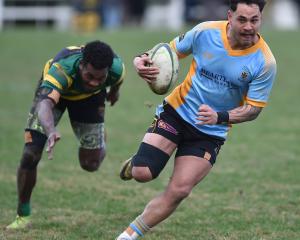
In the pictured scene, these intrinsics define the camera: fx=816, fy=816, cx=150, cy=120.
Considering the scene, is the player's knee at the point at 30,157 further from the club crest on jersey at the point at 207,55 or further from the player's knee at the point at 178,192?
the club crest on jersey at the point at 207,55

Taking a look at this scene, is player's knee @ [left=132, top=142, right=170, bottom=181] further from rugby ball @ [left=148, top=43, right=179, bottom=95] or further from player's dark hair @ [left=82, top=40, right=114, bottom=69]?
player's dark hair @ [left=82, top=40, right=114, bottom=69]

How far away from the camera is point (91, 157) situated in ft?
27.5

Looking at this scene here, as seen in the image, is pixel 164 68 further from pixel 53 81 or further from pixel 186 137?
pixel 53 81

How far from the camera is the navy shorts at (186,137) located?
6660 millimetres

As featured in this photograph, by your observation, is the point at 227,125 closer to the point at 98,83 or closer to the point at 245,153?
the point at 98,83

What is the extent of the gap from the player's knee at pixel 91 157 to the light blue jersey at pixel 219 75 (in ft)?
5.54

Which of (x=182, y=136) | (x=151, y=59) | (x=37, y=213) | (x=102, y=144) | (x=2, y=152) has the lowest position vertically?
(x=2, y=152)

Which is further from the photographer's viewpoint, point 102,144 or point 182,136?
point 102,144

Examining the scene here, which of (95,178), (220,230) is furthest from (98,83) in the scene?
(95,178)

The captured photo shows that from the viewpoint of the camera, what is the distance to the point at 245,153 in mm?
12062

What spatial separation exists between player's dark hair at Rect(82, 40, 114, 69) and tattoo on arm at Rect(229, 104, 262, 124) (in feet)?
4.37

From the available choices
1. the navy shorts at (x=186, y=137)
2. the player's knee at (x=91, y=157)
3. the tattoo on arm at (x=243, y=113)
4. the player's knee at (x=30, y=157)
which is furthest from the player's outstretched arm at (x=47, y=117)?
the tattoo on arm at (x=243, y=113)

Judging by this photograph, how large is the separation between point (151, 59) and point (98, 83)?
0.84 m

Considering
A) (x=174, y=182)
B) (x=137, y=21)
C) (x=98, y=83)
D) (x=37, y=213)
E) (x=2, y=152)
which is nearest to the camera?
(x=174, y=182)
